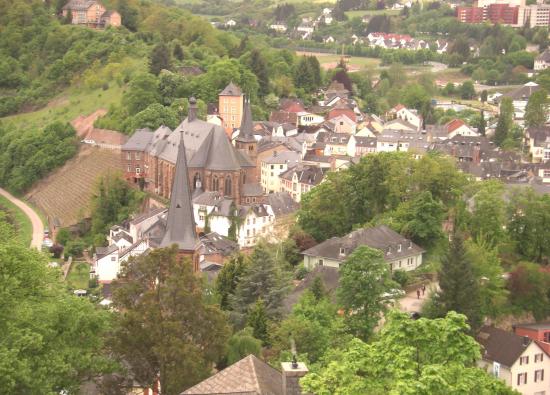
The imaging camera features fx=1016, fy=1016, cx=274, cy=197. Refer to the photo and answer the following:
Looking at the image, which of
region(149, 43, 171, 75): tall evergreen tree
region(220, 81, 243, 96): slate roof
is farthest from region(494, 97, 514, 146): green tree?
region(149, 43, 171, 75): tall evergreen tree

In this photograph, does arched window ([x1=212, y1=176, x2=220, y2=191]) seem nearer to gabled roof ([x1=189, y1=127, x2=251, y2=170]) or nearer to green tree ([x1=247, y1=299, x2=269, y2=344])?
gabled roof ([x1=189, y1=127, x2=251, y2=170])

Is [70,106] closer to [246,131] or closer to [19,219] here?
[19,219]

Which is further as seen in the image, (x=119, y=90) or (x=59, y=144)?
(x=119, y=90)

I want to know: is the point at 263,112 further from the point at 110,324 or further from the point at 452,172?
the point at 110,324

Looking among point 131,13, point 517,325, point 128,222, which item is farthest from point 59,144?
point 517,325

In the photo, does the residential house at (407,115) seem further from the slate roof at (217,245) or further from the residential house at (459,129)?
the slate roof at (217,245)

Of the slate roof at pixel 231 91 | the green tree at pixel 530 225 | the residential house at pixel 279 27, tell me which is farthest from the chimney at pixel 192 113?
the residential house at pixel 279 27
